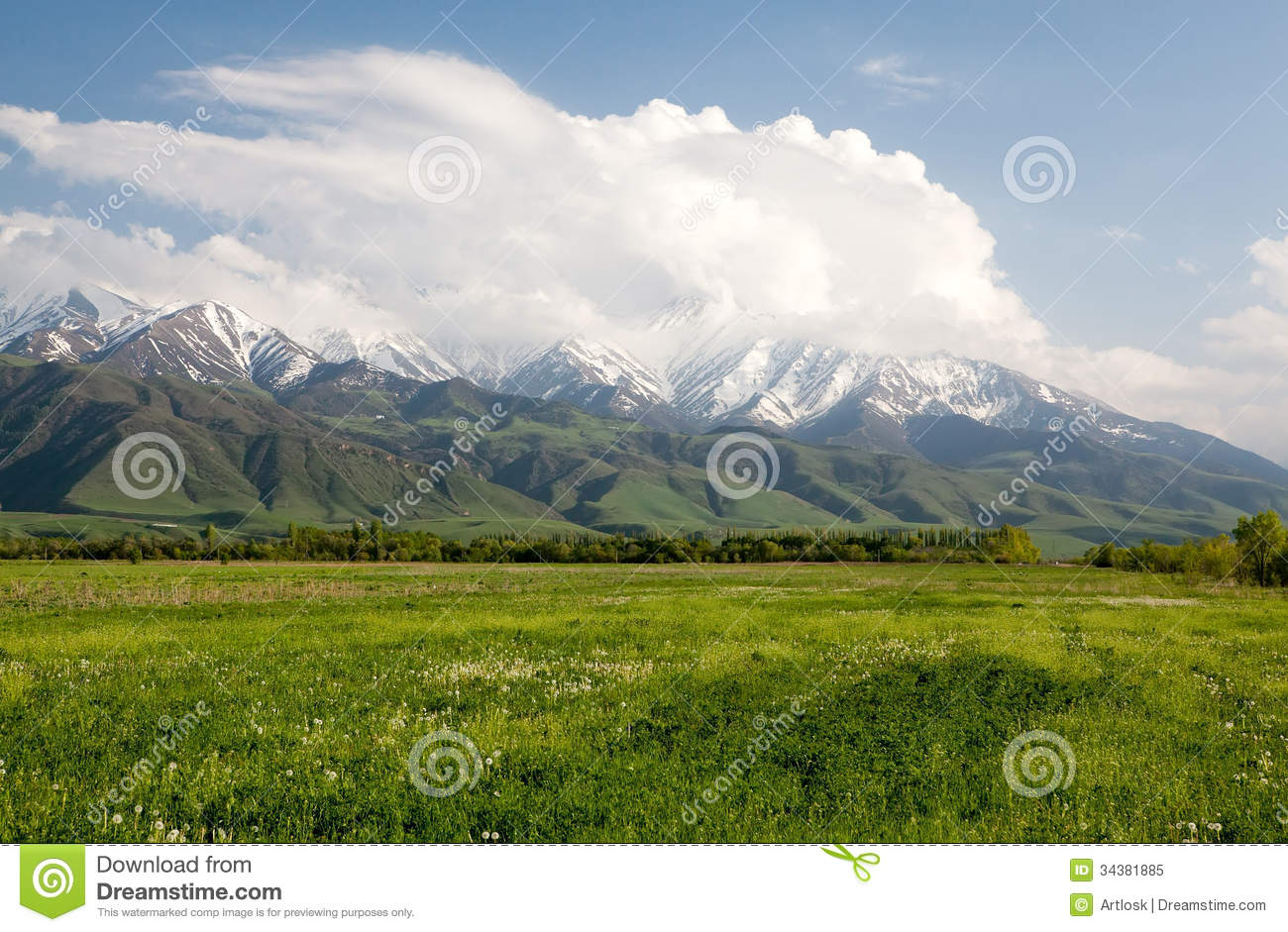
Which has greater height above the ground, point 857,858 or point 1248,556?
point 1248,556

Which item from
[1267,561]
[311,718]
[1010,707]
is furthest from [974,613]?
[1267,561]

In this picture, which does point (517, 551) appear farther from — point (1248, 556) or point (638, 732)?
point (638, 732)

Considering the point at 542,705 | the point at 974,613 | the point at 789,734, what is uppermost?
the point at 974,613

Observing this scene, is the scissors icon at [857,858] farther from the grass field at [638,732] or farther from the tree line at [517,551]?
the tree line at [517,551]

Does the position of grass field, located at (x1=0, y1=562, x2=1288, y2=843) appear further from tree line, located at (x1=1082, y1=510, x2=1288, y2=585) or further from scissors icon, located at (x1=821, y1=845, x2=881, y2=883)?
tree line, located at (x1=1082, y1=510, x2=1288, y2=585)

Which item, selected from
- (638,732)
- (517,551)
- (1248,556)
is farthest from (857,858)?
(517,551)

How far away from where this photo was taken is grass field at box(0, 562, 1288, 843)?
31.9ft

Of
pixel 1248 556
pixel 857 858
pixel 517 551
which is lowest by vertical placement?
pixel 857 858

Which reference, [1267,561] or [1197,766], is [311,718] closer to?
[1197,766]

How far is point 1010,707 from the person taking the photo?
15656 mm

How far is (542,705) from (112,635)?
60.7ft

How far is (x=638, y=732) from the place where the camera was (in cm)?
1323

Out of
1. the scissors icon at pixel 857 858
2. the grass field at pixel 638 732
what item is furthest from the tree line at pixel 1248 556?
the scissors icon at pixel 857 858

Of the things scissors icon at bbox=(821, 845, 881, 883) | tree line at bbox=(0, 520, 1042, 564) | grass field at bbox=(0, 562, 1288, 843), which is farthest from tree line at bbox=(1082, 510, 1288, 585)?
scissors icon at bbox=(821, 845, 881, 883)
